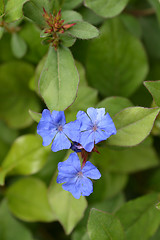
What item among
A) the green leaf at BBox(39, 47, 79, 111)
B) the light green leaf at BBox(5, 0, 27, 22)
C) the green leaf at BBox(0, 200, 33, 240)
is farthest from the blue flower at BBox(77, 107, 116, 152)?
the green leaf at BBox(0, 200, 33, 240)

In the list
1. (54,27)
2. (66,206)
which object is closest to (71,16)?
(54,27)

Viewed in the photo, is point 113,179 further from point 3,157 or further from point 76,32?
point 76,32

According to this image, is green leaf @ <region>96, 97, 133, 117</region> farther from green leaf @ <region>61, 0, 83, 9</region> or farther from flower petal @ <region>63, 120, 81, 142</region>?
green leaf @ <region>61, 0, 83, 9</region>

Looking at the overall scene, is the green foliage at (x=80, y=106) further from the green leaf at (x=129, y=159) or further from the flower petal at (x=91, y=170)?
the flower petal at (x=91, y=170)

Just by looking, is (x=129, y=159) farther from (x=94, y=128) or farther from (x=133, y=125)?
(x=94, y=128)

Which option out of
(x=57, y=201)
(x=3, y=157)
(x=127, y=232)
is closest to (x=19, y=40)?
(x=3, y=157)

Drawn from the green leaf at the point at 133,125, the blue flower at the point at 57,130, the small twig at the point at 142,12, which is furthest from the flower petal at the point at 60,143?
the small twig at the point at 142,12
